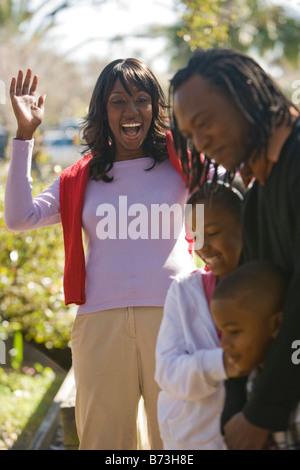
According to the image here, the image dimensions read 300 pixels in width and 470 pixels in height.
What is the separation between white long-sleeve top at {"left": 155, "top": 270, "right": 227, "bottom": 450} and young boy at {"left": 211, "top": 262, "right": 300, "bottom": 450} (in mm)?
95

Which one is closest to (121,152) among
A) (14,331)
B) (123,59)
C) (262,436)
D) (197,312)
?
(123,59)

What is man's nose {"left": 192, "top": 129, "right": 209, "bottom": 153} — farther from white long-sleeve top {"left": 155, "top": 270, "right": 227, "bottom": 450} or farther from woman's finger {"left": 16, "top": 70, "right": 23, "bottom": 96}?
woman's finger {"left": 16, "top": 70, "right": 23, "bottom": 96}

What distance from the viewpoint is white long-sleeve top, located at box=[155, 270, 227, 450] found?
164 centimetres

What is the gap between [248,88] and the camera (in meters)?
1.55

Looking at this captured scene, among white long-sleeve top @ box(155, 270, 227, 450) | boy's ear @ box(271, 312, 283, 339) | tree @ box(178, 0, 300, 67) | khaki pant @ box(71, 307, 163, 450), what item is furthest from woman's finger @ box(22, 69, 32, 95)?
tree @ box(178, 0, 300, 67)

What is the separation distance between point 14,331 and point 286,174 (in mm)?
4101

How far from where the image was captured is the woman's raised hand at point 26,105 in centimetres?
255

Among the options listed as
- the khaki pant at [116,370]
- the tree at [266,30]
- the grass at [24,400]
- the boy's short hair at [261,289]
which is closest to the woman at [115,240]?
the khaki pant at [116,370]

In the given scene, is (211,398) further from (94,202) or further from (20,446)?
(20,446)

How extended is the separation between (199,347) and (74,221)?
38.7 inches

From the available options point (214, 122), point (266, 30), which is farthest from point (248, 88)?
point (266, 30)

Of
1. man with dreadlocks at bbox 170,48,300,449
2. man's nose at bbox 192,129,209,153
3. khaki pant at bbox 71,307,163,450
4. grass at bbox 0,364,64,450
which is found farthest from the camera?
grass at bbox 0,364,64,450

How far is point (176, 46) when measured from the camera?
2297 cm

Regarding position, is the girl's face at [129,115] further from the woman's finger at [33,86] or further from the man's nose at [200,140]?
the man's nose at [200,140]
